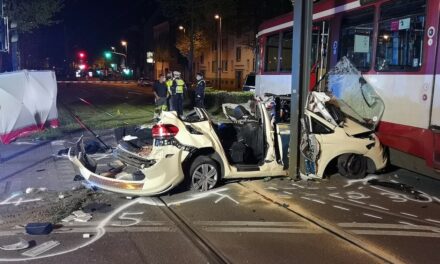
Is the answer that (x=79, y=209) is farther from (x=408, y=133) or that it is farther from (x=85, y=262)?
(x=408, y=133)

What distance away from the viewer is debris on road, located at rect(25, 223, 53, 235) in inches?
226

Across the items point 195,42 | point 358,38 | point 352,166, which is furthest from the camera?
point 195,42

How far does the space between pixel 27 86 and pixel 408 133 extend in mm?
10684

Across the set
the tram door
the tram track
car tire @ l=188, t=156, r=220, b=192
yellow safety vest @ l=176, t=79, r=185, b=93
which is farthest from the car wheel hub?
yellow safety vest @ l=176, t=79, r=185, b=93

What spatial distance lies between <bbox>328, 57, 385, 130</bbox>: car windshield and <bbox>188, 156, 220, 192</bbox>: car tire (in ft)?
10.0

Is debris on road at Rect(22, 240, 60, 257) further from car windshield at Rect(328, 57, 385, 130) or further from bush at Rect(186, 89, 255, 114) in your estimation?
bush at Rect(186, 89, 255, 114)

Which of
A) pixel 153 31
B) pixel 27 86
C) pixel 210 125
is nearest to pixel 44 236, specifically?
pixel 210 125

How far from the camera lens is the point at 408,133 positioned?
830 cm

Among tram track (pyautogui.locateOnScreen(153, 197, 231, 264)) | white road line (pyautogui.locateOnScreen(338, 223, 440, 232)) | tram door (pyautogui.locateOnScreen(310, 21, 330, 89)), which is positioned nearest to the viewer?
tram track (pyautogui.locateOnScreen(153, 197, 231, 264))

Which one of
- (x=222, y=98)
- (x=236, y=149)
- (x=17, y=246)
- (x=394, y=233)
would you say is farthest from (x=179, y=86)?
(x=17, y=246)

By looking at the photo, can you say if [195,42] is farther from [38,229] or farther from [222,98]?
[38,229]

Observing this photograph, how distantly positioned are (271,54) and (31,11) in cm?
1323

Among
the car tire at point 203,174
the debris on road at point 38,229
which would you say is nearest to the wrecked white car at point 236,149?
the car tire at point 203,174

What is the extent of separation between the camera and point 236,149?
8273 mm
